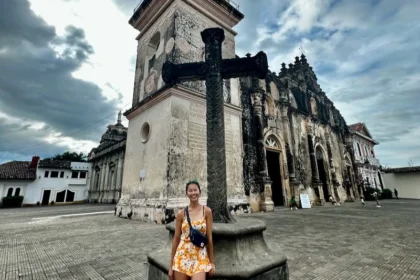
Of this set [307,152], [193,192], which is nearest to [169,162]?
[193,192]

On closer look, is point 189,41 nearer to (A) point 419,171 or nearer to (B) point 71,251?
(B) point 71,251

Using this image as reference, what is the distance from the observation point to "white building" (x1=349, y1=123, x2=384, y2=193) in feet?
92.3

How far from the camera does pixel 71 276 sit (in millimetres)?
2572

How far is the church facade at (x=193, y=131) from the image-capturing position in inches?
296

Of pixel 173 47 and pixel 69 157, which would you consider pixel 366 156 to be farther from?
pixel 69 157

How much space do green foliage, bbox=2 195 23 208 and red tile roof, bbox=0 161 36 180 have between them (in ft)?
7.64

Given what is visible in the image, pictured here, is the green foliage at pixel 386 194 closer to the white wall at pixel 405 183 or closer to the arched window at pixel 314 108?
the white wall at pixel 405 183

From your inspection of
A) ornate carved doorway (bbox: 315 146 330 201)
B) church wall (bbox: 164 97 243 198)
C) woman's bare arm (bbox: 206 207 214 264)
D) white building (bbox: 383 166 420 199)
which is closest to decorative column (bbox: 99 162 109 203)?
church wall (bbox: 164 97 243 198)

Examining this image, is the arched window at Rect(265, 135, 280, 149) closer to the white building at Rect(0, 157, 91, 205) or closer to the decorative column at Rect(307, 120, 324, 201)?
the decorative column at Rect(307, 120, 324, 201)

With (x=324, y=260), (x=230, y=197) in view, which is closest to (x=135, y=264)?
(x=324, y=260)

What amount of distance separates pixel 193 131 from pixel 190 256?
259 inches

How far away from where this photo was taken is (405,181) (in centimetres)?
2848

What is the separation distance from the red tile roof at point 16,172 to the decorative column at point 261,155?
92.6 ft

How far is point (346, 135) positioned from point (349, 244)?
2359 centimetres
